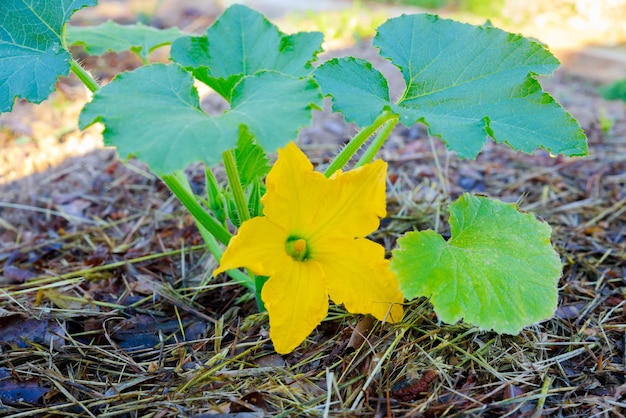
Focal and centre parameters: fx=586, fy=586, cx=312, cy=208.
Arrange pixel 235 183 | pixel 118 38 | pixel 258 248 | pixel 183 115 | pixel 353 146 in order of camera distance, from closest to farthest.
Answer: pixel 183 115 → pixel 258 248 → pixel 235 183 → pixel 353 146 → pixel 118 38

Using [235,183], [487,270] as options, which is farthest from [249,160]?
[487,270]

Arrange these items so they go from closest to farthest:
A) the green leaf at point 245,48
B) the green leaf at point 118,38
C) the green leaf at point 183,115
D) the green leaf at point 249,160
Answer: the green leaf at point 183,115 → the green leaf at point 249,160 → the green leaf at point 245,48 → the green leaf at point 118,38

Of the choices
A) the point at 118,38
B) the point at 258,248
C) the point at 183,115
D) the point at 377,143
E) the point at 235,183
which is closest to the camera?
the point at 183,115

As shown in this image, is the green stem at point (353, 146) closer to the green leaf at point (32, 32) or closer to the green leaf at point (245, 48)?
the green leaf at point (245, 48)

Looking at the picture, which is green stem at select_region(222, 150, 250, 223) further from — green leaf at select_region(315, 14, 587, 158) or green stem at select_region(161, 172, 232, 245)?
green leaf at select_region(315, 14, 587, 158)

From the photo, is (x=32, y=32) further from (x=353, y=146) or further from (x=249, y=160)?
(x=353, y=146)

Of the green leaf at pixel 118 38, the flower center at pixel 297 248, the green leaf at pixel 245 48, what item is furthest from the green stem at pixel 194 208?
the green leaf at pixel 118 38

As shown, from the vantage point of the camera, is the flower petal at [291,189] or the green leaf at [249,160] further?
the green leaf at [249,160]

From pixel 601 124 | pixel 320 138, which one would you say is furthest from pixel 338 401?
pixel 601 124
